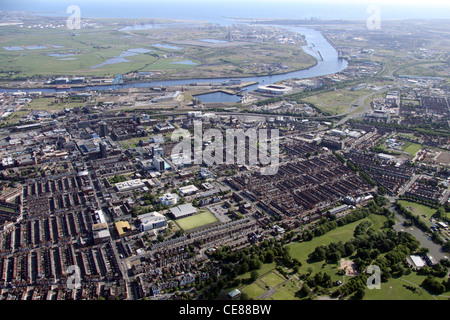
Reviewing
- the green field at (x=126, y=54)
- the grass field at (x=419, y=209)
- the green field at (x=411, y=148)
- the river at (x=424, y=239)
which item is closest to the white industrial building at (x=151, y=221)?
the river at (x=424, y=239)

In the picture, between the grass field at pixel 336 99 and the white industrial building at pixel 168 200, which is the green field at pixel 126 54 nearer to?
the grass field at pixel 336 99

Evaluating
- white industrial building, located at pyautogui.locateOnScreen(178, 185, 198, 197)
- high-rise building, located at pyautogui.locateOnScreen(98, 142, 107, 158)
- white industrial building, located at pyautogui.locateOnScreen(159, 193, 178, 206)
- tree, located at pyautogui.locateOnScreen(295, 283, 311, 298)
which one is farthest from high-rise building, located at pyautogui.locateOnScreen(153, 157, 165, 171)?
tree, located at pyautogui.locateOnScreen(295, 283, 311, 298)

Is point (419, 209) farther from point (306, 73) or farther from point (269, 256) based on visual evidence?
point (306, 73)

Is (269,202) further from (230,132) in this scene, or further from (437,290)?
(230,132)

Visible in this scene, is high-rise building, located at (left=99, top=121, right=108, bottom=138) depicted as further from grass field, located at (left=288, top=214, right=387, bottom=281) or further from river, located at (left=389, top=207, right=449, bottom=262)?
river, located at (left=389, top=207, right=449, bottom=262)

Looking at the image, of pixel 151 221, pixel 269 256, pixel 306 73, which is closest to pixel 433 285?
pixel 269 256

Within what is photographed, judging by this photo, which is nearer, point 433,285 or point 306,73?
point 433,285

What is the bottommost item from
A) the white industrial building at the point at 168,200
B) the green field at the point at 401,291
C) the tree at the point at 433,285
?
the green field at the point at 401,291
